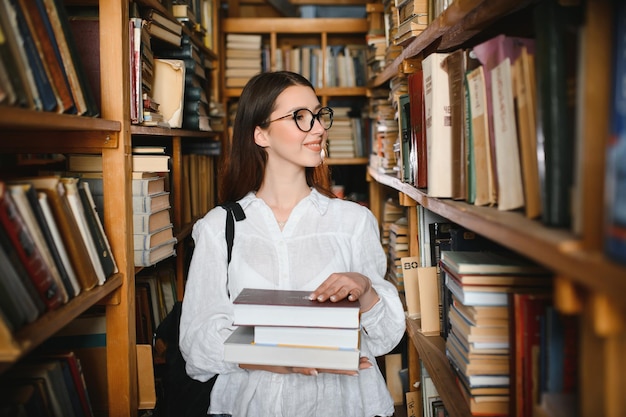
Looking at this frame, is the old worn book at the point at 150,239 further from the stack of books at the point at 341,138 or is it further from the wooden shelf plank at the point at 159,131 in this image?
the stack of books at the point at 341,138

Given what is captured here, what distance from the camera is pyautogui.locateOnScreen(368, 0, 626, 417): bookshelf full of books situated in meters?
0.66

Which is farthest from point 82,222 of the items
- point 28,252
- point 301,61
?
point 301,61

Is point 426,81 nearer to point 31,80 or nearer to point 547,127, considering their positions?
point 547,127

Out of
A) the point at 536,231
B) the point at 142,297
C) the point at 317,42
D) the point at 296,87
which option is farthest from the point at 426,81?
the point at 317,42

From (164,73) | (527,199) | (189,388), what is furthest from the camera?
(164,73)

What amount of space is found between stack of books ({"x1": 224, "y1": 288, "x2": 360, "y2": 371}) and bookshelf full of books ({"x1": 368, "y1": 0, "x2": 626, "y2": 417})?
283 mm

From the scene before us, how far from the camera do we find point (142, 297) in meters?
2.34

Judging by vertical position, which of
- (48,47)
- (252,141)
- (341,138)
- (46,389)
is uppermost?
(341,138)

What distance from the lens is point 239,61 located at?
3.80 m

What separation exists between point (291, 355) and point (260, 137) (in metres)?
0.83

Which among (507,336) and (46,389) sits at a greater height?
(507,336)

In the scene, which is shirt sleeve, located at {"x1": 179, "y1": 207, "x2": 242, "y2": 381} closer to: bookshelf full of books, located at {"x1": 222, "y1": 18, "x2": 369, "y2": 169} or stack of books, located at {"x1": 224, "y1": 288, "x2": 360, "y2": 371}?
stack of books, located at {"x1": 224, "y1": 288, "x2": 360, "y2": 371}

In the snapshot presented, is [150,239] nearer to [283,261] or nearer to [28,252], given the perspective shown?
[283,261]

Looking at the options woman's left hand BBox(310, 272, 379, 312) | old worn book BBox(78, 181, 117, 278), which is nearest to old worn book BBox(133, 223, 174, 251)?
old worn book BBox(78, 181, 117, 278)
